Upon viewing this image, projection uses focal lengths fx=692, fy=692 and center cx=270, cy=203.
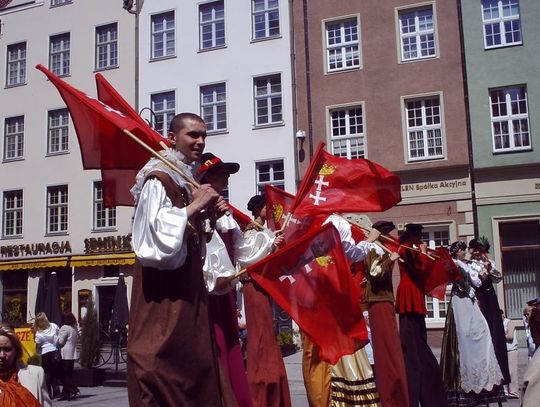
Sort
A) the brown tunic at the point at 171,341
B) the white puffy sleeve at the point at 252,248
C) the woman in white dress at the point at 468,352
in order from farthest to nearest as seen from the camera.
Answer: the woman in white dress at the point at 468,352
the white puffy sleeve at the point at 252,248
the brown tunic at the point at 171,341

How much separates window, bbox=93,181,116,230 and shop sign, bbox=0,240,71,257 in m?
1.55

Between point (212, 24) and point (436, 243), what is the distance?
487 inches

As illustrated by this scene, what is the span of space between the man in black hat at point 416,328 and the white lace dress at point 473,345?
3.20 ft

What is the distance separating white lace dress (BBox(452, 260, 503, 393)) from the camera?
9.16 meters

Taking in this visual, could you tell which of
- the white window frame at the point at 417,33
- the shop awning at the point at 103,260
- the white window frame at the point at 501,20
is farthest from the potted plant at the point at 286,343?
the white window frame at the point at 501,20

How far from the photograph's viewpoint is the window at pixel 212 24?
2728 cm

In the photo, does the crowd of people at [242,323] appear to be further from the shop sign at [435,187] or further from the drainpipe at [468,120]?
the shop sign at [435,187]

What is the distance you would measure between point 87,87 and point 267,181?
9634 millimetres

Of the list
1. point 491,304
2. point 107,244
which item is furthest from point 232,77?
point 491,304

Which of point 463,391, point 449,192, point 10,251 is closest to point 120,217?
point 10,251

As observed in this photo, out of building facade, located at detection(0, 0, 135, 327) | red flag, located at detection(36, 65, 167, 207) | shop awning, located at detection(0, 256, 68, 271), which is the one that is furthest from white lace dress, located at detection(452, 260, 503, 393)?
shop awning, located at detection(0, 256, 68, 271)

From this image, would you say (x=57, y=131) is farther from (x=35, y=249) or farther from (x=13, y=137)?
(x=35, y=249)

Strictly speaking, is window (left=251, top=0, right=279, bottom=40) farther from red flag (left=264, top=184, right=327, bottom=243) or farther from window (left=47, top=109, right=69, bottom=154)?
red flag (left=264, top=184, right=327, bottom=243)

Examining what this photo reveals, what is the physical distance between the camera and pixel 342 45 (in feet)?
80.2
